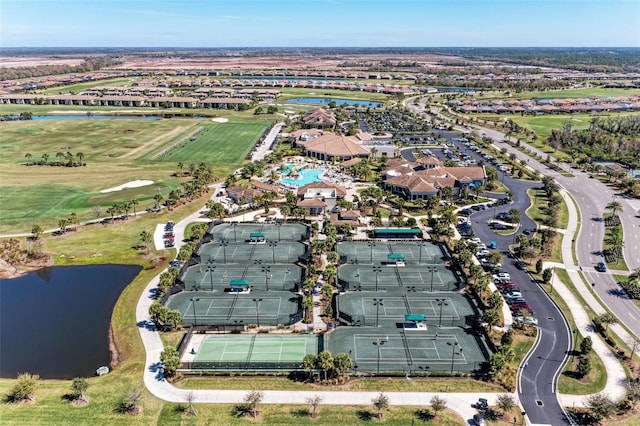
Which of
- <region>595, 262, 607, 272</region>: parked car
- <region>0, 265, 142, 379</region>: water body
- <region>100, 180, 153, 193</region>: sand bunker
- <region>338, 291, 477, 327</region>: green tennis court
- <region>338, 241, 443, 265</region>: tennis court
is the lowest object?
<region>0, 265, 142, 379</region>: water body

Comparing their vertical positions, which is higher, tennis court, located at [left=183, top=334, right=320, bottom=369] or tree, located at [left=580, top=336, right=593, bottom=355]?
tree, located at [left=580, top=336, right=593, bottom=355]

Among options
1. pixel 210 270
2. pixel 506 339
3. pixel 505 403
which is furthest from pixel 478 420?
pixel 210 270

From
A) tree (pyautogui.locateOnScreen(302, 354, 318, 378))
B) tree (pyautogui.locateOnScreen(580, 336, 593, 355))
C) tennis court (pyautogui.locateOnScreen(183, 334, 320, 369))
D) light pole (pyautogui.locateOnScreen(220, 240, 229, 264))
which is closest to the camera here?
tree (pyautogui.locateOnScreen(302, 354, 318, 378))

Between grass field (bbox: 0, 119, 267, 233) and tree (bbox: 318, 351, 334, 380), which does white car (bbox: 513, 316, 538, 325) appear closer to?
tree (bbox: 318, 351, 334, 380)

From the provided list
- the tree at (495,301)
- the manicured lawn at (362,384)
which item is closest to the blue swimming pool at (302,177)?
the tree at (495,301)

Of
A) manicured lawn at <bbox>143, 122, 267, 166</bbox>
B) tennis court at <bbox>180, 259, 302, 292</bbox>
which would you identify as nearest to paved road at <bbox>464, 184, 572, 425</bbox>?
tennis court at <bbox>180, 259, 302, 292</bbox>

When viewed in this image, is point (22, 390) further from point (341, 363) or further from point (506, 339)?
point (506, 339)

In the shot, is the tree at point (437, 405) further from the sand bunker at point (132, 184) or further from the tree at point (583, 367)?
the sand bunker at point (132, 184)
